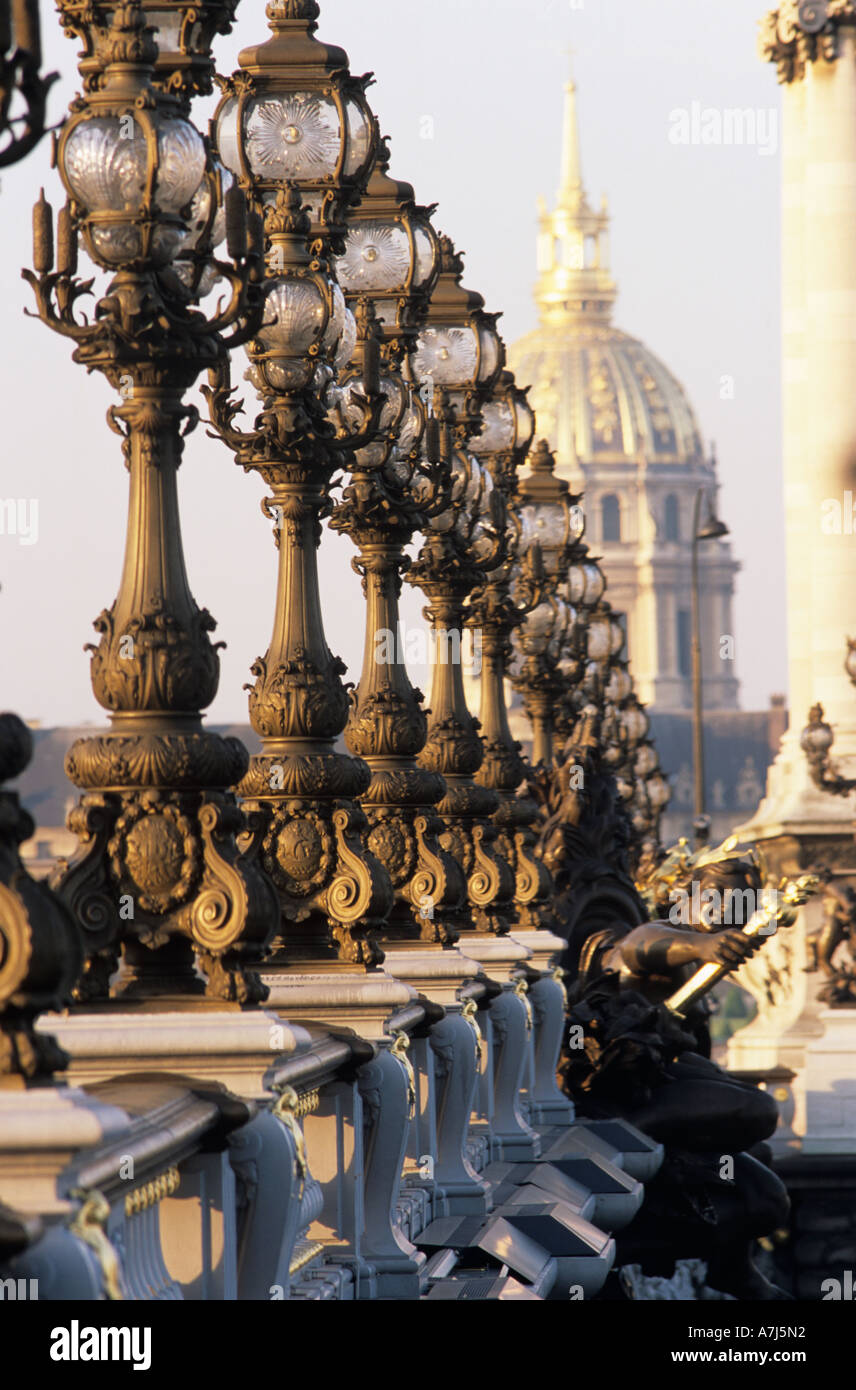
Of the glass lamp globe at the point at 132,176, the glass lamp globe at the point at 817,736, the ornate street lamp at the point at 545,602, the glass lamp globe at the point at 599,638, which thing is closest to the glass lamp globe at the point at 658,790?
the glass lamp globe at the point at 817,736

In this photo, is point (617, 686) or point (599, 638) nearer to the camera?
point (599, 638)

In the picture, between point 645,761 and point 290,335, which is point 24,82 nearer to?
point 290,335

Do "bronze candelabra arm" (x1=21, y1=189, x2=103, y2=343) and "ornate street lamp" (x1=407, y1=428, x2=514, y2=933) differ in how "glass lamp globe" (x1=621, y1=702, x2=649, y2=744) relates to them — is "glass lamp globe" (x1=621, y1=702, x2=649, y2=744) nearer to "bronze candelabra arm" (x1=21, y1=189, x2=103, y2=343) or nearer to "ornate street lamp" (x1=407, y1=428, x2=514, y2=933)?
"ornate street lamp" (x1=407, y1=428, x2=514, y2=933)

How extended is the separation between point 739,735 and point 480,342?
6123 inches

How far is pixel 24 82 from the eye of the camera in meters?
6.97

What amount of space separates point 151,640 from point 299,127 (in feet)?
11.9

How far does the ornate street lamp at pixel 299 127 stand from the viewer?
12516 millimetres

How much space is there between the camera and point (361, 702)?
14672 mm

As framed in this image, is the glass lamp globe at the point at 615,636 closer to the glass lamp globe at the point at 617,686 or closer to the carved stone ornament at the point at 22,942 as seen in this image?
the glass lamp globe at the point at 617,686

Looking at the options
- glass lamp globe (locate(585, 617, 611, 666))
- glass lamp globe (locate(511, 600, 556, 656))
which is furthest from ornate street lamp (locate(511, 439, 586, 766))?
glass lamp globe (locate(585, 617, 611, 666))

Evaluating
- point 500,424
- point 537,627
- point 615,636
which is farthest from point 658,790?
point 500,424

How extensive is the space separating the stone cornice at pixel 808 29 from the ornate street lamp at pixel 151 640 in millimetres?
36693
